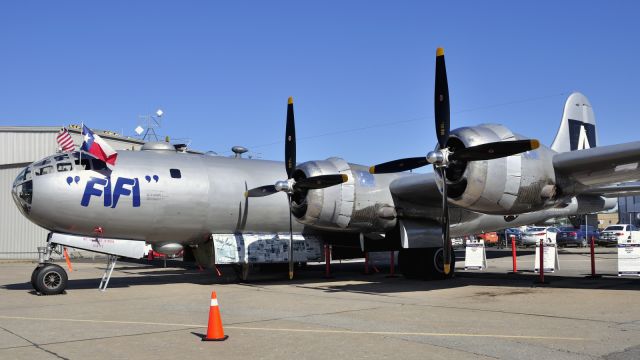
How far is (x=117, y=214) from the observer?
15.5 m

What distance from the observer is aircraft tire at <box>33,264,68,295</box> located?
48.0 feet

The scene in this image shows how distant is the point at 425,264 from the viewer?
17984 millimetres

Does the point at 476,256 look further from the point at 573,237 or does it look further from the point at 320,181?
the point at 573,237

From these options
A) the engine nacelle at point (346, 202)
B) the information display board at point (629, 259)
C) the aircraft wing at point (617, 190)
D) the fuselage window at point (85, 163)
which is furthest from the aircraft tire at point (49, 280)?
the aircraft wing at point (617, 190)

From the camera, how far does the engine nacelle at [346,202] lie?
53.6 feet

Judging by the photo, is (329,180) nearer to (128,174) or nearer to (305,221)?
(305,221)

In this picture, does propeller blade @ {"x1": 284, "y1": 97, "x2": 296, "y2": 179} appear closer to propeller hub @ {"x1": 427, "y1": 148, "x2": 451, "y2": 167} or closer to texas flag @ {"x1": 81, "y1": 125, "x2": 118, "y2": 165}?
texas flag @ {"x1": 81, "y1": 125, "x2": 118, "y2": 165}

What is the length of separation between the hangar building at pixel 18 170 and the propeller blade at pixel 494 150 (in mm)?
30910

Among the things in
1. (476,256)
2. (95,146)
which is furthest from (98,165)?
(476,256)

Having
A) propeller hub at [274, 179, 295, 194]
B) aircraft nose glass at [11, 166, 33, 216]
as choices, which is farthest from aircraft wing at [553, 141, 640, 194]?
aircraft nose glass at [11, 166, 33, 216]

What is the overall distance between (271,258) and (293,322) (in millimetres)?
8146

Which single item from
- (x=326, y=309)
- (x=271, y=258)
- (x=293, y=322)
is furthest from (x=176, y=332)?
(x=271, y=258)

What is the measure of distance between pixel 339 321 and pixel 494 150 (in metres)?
5.04

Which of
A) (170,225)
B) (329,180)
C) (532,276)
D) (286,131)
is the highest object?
(286,131)
